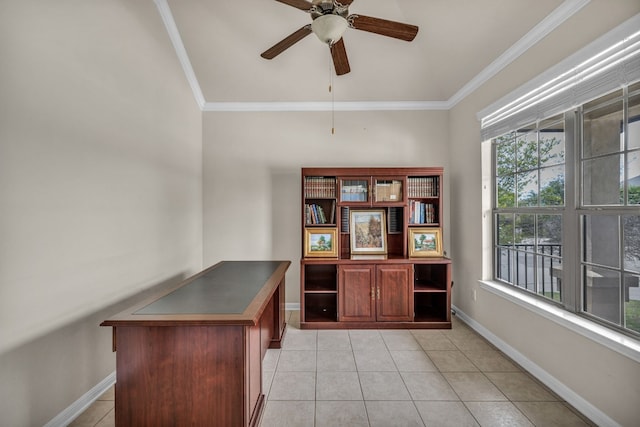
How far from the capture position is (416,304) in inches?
144

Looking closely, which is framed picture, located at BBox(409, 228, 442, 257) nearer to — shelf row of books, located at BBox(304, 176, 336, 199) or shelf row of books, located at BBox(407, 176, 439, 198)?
shelf row of books, located at BBox(407, 176, 439, 198)

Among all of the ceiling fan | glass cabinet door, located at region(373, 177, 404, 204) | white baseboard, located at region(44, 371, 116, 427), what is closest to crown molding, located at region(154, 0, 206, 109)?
the ceiling fan

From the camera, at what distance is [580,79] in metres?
1.90

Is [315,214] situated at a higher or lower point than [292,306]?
higher

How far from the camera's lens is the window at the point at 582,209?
5.66 ft

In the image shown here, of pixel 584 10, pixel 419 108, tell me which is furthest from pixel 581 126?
pixel 419 108

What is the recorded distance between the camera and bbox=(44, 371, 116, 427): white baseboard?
5.80ft

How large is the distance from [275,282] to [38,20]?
2.10 meters

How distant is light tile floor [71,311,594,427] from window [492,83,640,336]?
694mm

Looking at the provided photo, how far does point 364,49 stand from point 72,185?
9.38 ft

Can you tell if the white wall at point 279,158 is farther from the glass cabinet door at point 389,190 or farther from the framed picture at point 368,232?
the framed picture at point 368,232

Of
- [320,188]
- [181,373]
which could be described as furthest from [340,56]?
[181,373]

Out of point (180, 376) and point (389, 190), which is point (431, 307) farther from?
point (180, 376)

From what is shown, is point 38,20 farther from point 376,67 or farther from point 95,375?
point 376,67
